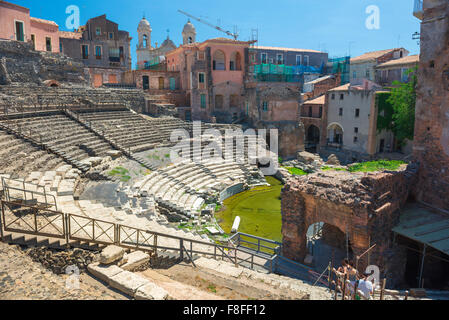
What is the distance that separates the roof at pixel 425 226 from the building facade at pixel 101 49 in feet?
119

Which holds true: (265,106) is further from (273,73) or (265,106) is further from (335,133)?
(335,133)

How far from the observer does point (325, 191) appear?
1084 centimetres

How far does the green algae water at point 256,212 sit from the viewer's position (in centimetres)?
1661

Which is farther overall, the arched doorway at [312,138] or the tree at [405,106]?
the arched doorway at [312,138]

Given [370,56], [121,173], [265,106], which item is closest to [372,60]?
[370,56]

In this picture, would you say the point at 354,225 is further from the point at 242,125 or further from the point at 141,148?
the point at 242,125

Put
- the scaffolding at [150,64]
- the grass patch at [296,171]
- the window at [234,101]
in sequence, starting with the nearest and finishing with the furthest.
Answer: the grass patch at [296,171], the window at [234,101], the scaffolding at [150,64]

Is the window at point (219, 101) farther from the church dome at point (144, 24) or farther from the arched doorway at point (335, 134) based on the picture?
the church dome at point (144, 24)

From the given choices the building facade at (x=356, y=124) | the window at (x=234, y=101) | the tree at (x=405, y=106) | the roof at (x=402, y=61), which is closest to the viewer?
the tree at (x=405, y=106)

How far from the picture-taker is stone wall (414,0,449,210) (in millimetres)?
12406

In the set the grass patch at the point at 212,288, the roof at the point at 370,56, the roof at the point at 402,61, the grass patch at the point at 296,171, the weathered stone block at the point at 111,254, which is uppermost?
the roof at the point at 370,56

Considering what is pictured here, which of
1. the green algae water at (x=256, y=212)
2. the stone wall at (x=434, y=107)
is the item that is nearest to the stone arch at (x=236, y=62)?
the green algae water at (x=256, y=212)
